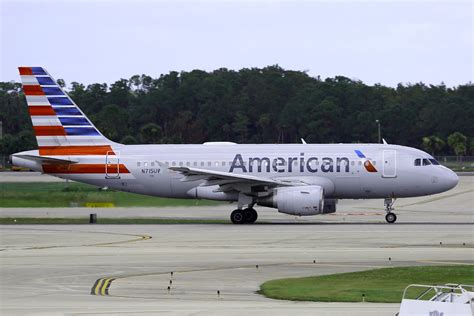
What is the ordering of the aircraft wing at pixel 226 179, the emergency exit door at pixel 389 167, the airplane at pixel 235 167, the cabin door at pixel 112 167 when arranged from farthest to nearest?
the cabin door at pixel 112 167 → the emergency exit door at pixel 389 167 → the airplane at pixel 235 167 → the aircraft wing at pixel 226 179

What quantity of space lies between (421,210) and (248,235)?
66.1 ft

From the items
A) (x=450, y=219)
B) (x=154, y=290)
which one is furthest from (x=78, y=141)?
(x=154, y=290)

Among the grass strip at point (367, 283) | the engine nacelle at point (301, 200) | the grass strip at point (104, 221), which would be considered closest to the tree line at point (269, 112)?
the grass strip at point (104, 221)

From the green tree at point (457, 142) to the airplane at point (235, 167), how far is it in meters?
65.2

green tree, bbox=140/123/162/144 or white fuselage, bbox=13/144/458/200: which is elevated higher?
green tree, bbox=140/123/162/144

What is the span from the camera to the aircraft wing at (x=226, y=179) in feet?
141

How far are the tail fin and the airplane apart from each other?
46 millimetres

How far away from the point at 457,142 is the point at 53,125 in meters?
71.1

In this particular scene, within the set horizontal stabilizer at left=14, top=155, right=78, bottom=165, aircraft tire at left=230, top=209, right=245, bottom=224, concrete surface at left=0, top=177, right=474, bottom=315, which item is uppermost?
horizontal stabilizer at left=14, top=155, right=78, bottom=165

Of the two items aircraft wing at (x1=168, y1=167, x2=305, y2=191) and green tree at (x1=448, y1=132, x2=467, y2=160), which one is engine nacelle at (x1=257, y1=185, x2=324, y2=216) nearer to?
aircraft wing at (x1=168, y1=167, x2=305, y2=191)

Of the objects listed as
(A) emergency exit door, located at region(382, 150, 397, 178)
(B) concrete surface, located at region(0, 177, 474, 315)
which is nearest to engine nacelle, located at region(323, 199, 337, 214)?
(B) concrete surface, located at region(0, 177, 474, 315)

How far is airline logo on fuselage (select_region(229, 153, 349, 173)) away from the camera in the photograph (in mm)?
44500

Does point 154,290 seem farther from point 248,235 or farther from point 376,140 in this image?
point 376,140

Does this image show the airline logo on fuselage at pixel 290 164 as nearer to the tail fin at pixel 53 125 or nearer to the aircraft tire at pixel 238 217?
the aircraft tire at pixel 238 217
